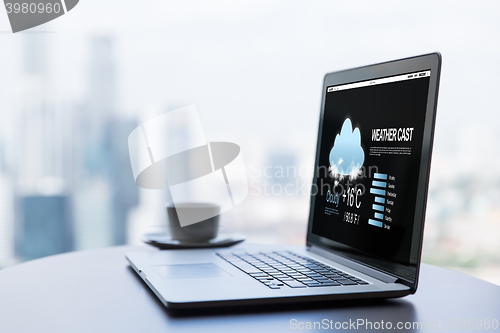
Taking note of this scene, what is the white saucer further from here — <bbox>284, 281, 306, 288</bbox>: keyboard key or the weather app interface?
<bbox>284, 281, 306, 288</bbox>: keyboard key

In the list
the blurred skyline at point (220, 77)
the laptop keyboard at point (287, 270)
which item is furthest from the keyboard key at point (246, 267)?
the blurred skyline at point (220, 77)

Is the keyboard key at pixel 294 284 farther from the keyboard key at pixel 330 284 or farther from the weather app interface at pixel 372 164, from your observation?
the weather app interface at pixel 372 164

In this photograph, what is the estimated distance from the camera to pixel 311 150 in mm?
2467

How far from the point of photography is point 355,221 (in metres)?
0.75

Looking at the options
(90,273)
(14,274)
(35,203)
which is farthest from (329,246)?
(35,203)

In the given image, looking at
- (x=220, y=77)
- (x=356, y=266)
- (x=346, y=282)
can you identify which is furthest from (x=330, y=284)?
(x=220, y=77)

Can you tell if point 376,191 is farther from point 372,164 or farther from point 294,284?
point 294,284

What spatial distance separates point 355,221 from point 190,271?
281 millimetres

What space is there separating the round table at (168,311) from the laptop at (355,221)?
17mm

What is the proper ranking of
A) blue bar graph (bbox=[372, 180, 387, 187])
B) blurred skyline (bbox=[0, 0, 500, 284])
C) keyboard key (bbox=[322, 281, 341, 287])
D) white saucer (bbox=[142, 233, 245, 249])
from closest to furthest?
keyboard key (bbox=[322, 281, 341, 287]) → blue bar graph (bbox=[372, 180, 387, 187]) → white saucer (bbox=[142, 233, 245, 249]) → blurred skyline (bbox=[0, 0, 500, 284])

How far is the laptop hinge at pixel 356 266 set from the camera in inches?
25.0

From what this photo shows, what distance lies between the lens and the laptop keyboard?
1.96 feet

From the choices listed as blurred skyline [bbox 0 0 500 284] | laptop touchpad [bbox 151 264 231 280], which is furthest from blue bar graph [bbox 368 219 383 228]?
blurred skyline [bbox 0 0 500 284]

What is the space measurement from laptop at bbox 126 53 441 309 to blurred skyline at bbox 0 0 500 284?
4.86ft
